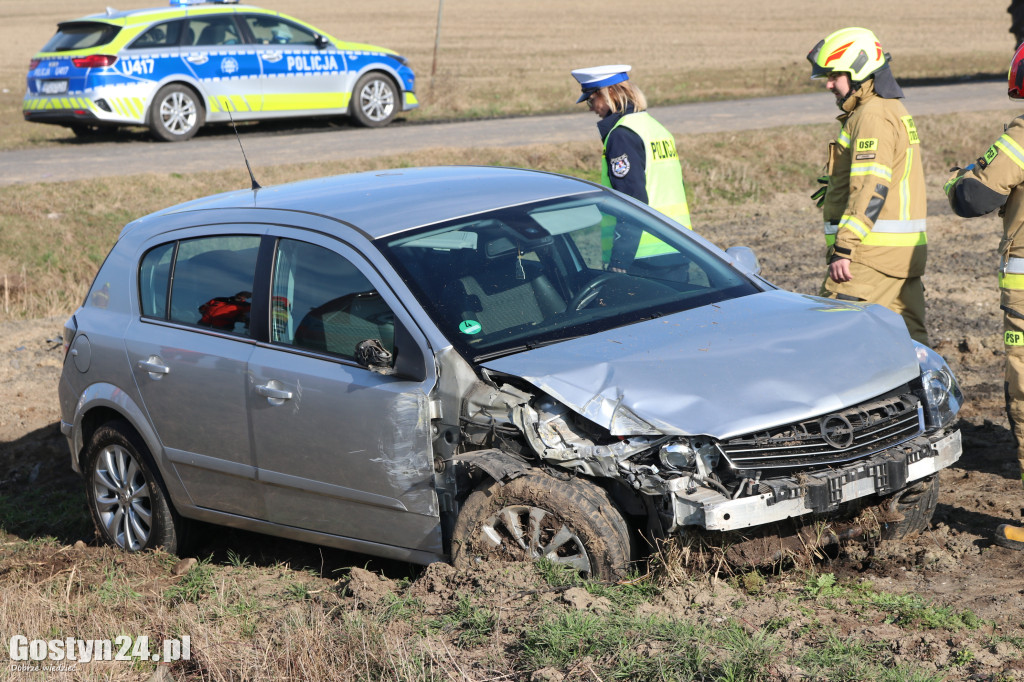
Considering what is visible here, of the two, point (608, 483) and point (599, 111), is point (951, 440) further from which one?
point (599, 111)

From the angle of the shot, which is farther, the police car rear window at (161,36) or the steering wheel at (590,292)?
the police car rear window at (161,36)

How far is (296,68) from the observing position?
1747 centimetres

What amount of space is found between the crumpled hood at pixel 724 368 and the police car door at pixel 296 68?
13754 mm

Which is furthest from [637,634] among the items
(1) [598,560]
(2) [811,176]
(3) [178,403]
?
(2) [811,176]

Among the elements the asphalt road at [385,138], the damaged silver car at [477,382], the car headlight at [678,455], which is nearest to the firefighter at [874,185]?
the damaged silver car at [477,382]

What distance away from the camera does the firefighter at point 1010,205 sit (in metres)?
4.85

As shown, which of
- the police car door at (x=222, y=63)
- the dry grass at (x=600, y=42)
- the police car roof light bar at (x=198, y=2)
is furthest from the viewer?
the dry grass at (x=600, y=42)

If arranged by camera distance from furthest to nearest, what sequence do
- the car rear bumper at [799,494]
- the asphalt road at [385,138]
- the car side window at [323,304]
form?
the asphalt road at [385,138] < the car side window at [323,304] < the car rear bumper at [799,494]

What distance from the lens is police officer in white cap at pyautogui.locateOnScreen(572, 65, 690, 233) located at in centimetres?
673

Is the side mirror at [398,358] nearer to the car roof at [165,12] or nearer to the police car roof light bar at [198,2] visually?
the car roof at [165,12]

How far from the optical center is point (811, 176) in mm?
15234

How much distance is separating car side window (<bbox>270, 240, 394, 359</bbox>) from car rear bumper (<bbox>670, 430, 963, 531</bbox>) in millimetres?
1385

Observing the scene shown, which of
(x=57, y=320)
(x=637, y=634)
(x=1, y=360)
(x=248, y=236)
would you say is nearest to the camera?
(x=637, y=634)

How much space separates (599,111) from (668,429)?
3.42 m
